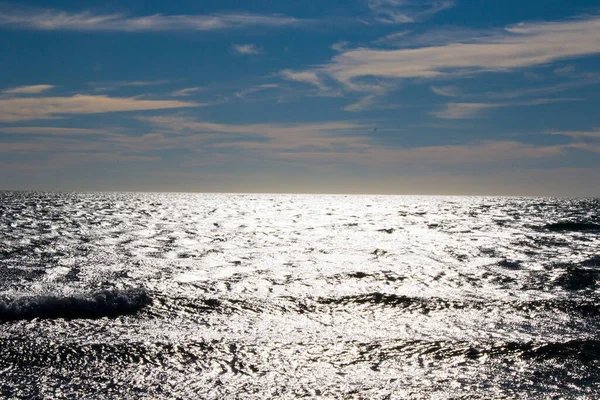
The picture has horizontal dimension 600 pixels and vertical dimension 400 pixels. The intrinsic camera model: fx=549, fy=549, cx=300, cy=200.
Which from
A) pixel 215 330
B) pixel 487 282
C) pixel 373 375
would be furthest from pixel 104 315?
pixel 487 282

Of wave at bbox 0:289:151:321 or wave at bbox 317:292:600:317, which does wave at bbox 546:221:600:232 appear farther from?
wave at bbox 0:289:151:321

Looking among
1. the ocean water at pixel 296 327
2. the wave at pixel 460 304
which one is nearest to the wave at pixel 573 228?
the ocean water at pixel 296 327

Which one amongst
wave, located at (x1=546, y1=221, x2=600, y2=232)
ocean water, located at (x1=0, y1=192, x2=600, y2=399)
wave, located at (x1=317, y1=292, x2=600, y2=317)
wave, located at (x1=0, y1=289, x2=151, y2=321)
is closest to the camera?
ocean water, located at (x1=0, y1=192, x2=600, y2=399)

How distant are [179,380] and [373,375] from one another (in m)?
3.88

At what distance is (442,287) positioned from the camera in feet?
70.0

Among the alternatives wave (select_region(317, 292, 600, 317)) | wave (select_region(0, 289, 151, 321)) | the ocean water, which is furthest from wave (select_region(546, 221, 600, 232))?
wave (select_region(0, 289, 151, 321))

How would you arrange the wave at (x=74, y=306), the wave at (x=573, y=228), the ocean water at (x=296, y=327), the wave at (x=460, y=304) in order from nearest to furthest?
the ocean water at (x=296, y=327)
the wave at (x=74, y=306)
the wave at (x=460, y=304)
the wave at (x=573, y=228)

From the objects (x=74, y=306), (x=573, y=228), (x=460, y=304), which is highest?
Answer: (x=573, y=228)

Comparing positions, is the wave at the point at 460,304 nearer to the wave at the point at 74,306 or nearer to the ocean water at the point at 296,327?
the ocean water at the point at 296,327

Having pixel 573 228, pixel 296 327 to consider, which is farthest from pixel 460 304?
pixel 573 228

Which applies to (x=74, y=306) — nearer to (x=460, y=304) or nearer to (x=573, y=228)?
(x=460, y=304)

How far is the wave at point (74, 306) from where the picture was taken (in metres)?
15.7

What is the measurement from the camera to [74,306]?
16625 mm

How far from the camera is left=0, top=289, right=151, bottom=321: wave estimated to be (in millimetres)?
15664
